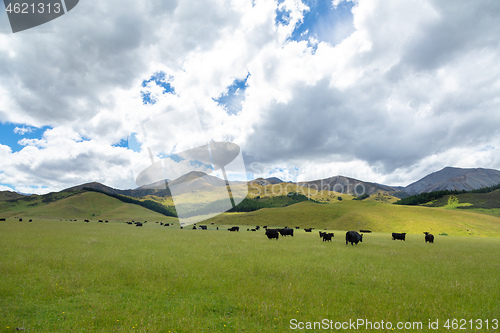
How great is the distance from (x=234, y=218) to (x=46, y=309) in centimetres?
11823

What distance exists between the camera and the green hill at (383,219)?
248 feet

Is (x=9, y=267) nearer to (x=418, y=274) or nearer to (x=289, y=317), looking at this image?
(x=289, y=317)

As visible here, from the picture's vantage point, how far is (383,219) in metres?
91.3

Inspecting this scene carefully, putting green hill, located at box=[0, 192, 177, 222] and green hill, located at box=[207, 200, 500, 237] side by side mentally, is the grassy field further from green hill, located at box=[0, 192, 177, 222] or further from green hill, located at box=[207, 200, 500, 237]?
green hill, located at box=[0, 192, 177, 222]

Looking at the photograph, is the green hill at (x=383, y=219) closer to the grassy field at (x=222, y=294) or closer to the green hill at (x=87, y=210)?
the green hill at (x=87, y=210)

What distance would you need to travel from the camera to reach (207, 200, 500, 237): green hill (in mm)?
75625

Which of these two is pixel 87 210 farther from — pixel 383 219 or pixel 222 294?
pixel 222 294

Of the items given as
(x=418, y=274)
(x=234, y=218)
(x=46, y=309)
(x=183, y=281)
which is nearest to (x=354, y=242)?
(x=418, y=274)

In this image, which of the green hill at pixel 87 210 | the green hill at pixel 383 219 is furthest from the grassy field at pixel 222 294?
the green hill at pixel 87 210

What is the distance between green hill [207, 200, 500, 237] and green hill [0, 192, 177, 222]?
54.0 meters

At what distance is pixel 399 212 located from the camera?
9925 cm

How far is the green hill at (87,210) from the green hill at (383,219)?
54.0m

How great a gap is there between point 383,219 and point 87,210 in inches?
6747

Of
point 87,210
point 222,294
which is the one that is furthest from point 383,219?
point 87,210
